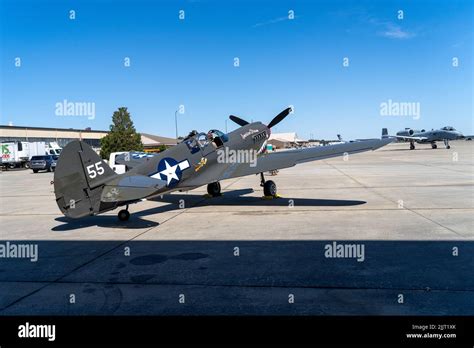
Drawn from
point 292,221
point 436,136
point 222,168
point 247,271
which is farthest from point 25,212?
point 436,136

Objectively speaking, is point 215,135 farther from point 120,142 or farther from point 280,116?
point 120,142

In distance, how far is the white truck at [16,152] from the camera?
45.1 meters

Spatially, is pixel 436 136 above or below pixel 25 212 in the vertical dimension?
above

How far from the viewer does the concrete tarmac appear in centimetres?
479

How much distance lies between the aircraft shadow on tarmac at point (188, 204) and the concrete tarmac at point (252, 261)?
0.30 ft

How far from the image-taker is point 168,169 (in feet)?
37.6

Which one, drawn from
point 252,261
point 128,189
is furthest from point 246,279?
point 128,189

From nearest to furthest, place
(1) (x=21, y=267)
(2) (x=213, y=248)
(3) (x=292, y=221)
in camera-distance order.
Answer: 1. (1) (x=21, y=267)
2. (2) (x=213, y=248)
3. (3) (x=292, y=221)

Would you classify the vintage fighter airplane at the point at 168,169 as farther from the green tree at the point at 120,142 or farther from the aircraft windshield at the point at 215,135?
the green tree at the point at 120,142

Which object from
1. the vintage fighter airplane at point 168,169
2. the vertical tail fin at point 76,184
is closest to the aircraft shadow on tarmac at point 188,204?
the vintage fighter airplane at point 168,169
